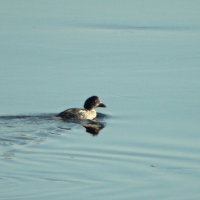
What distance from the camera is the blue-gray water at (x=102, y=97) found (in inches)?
606

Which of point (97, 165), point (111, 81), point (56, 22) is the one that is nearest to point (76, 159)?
point (97, 165)

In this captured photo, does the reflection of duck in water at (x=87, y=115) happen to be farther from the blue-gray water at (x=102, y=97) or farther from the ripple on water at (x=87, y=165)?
the ripple on water at (x=87, y=165)

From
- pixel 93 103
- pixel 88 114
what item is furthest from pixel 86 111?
pixel 93 103

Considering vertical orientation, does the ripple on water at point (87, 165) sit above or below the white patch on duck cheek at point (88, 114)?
below

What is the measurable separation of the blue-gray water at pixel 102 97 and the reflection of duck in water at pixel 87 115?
0.65 ft

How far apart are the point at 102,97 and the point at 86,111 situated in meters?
0.72

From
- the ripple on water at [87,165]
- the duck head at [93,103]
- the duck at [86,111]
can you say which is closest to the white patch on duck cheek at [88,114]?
the duck at [86,111]

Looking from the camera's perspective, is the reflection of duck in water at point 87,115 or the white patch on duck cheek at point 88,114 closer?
the reflection of duck in water at point 87,115

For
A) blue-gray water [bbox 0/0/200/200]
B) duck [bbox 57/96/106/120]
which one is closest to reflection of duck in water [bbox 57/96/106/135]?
duck [bbox 57/96/106/120]

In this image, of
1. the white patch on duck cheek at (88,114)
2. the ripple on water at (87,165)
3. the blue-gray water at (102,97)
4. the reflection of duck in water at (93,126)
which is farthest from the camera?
the white patch on duck cheek at (88,114)

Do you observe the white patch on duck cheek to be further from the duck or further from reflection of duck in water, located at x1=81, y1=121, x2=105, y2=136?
reflection of duck in water, located at x1=81, y1=121, x2=105, y2=136

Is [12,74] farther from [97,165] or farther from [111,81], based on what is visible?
[97,165]

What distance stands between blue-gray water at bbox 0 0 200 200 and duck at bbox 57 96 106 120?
0.22 m

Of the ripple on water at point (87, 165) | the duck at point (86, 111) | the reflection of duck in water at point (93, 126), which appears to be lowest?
the ripple on water at point (87, 165)
